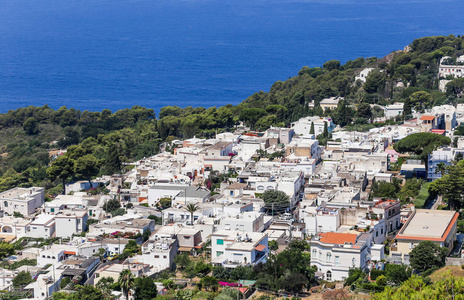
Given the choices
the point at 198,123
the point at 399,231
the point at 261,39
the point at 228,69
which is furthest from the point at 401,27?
the point at 399,231

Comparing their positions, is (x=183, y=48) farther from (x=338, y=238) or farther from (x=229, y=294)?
(x=229, y=294)

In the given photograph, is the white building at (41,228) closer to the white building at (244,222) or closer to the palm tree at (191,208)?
the palm tree at (191,208)

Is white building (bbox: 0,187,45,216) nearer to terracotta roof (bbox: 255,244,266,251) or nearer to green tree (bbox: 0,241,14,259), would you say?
green tree (bbox: 0,241,14,259)

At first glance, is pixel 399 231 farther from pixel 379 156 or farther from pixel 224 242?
pixel 379 156

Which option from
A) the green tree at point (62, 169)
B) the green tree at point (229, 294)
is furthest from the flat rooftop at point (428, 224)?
the green tree at point (62, 169)

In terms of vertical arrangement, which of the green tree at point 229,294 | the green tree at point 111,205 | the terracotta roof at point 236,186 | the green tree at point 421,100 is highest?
the green tree at point 421,100

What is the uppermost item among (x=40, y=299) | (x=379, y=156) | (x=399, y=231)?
(x=379, y=156)

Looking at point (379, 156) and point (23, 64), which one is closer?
point (379, 156)
